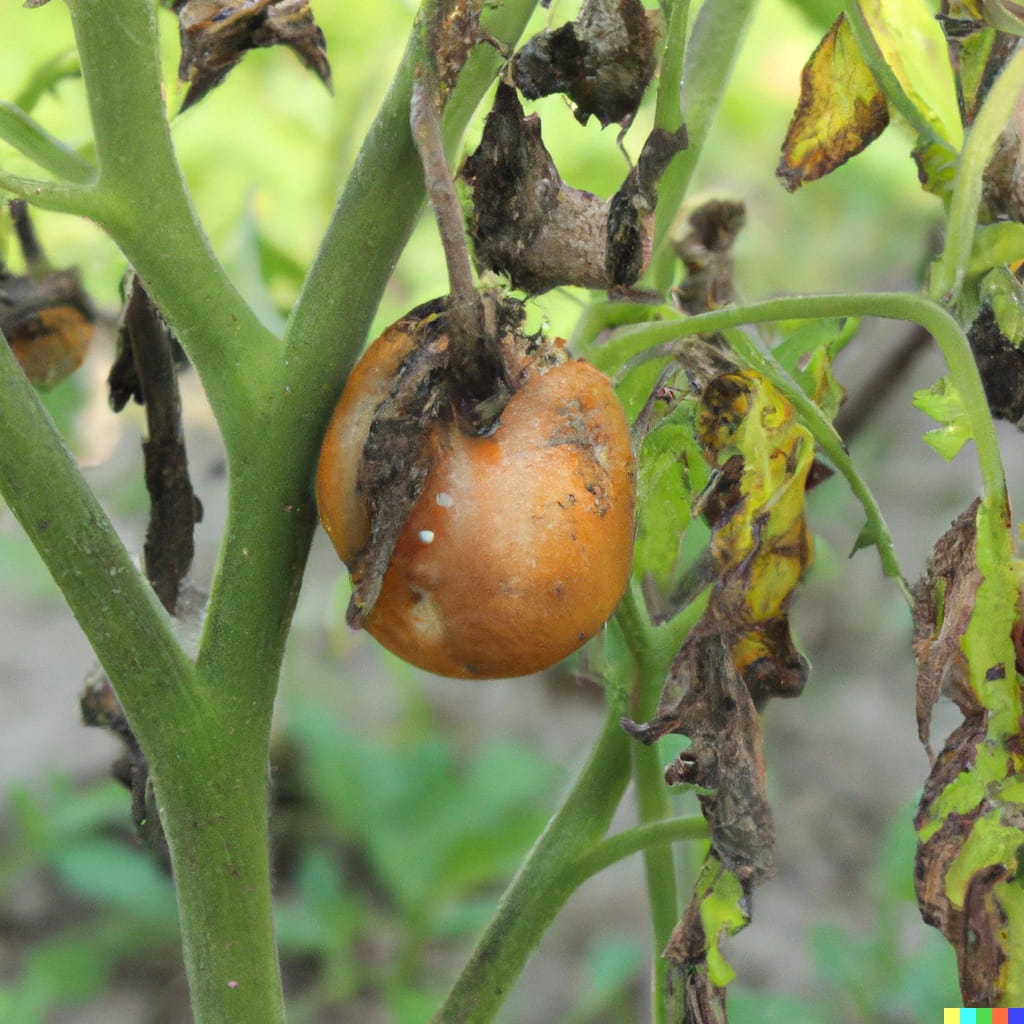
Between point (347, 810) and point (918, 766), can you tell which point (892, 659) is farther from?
point (347, 810)

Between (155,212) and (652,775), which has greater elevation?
(155,212)

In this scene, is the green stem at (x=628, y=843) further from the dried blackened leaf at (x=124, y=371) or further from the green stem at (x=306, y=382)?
the dried blackened leaf at (x=124, y=371)

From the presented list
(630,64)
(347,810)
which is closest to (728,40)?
(630,64)

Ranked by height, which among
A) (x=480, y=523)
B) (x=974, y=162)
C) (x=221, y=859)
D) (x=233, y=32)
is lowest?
(x=221, y=859)

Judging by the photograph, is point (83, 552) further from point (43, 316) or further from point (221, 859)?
point (43, 316)

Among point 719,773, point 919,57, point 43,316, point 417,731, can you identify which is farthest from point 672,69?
point 417,731

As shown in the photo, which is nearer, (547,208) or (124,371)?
(547,208)
